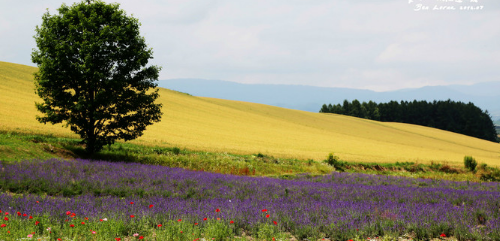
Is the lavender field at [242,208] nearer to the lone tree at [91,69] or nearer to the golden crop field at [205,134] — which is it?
the lone tree at [91,69]

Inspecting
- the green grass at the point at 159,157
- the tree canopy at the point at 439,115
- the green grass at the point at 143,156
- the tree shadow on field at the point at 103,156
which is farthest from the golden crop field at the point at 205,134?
the tree canopy at the point at 439,115

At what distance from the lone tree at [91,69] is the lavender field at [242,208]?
7.82 m

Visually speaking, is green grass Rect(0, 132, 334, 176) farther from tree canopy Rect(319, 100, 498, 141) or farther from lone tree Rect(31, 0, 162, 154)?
tree canopy Rect(319, 100, 498, 141)

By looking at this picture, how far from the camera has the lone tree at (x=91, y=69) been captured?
63.3 ft

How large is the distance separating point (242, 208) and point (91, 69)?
15478 millimetres

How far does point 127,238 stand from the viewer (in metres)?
6.00

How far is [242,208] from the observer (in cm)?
784

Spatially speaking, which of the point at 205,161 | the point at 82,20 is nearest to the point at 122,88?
the point at 82,20

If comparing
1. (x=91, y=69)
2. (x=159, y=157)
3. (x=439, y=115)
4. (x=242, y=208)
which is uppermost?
(x=439, y=115)

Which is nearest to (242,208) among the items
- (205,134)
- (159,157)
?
(159,157)

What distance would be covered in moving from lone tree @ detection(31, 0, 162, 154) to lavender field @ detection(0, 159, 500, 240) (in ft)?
25.7

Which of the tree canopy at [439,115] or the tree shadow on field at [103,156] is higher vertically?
the tree canopy at [439,115]

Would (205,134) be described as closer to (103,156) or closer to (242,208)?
(103,156)

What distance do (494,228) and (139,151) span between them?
2122 centimetres
